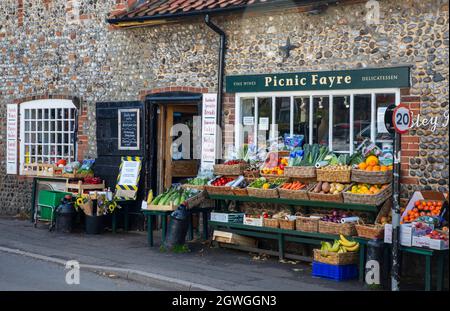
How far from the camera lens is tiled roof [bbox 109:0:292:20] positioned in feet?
44.7

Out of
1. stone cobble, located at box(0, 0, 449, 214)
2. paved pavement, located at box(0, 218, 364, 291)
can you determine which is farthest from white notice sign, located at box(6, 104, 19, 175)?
paved pavement, located at box(0, 218, 364, 291)

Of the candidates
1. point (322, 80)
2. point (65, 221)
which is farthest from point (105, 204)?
point (322, 80)

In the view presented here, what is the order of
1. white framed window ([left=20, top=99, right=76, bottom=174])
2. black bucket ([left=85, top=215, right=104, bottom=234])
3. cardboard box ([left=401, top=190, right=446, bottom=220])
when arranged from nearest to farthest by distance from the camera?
cardboard box ([left=401, top=190, right=446, bottom=220]), black bucket ([left=85, top=215, right=104, bottom=234]), white framed window ([left=20, top=99, right=76, bottom=174])

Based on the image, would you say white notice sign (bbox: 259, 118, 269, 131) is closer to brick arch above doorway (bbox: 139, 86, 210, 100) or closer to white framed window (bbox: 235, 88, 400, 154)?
white framed window (bbox: 235, 88, 400, 154)

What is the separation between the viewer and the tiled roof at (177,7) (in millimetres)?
13609

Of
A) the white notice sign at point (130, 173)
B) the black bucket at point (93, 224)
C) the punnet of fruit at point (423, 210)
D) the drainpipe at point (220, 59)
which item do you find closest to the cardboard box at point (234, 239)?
the drainpipe at point (220, 59)

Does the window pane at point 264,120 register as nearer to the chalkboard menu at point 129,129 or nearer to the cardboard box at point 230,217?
the cardboard box at point 230,217

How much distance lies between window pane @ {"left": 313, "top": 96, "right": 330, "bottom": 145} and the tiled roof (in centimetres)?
184

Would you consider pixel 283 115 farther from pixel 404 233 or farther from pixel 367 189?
pixel 404 233

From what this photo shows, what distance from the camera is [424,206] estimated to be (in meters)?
10.8

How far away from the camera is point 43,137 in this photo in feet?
59.3

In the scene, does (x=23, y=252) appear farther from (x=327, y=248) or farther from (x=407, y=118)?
(x=407, y=118)

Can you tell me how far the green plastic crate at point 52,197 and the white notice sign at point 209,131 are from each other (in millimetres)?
3389
